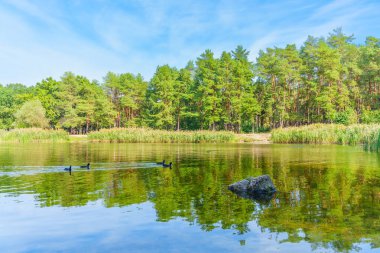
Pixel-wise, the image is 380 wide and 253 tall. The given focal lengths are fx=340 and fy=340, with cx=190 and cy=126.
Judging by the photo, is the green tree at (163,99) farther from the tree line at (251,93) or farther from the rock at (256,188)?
the rock at (256,188)

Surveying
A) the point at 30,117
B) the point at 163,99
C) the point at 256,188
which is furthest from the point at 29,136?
the point at 256,188

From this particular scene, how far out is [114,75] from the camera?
97.5 metres

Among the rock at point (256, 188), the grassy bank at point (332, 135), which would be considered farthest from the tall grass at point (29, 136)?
the rock at point (256, 188)

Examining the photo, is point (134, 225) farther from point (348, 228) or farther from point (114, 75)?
point (114, 75)

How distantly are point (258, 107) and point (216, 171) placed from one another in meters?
54.8

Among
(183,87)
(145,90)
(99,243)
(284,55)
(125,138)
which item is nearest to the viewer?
(99,243)

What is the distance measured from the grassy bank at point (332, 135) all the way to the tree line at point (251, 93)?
17814 mm

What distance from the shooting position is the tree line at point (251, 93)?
69.1m

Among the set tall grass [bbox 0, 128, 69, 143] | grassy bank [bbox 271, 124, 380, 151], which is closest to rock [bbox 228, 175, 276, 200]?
grassy bank [bbox 271, 124, 380, 151]

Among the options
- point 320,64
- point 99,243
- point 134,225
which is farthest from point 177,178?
point 320,64

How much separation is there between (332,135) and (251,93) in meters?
31.9

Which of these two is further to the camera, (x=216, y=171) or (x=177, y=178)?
(x=216, y=171)

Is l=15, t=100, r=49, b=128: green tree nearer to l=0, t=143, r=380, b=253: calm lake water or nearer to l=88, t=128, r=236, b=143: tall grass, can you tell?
l=88, t=128, r=236, b=143: tall grass

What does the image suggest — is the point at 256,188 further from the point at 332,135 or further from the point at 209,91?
the point at 209,91
